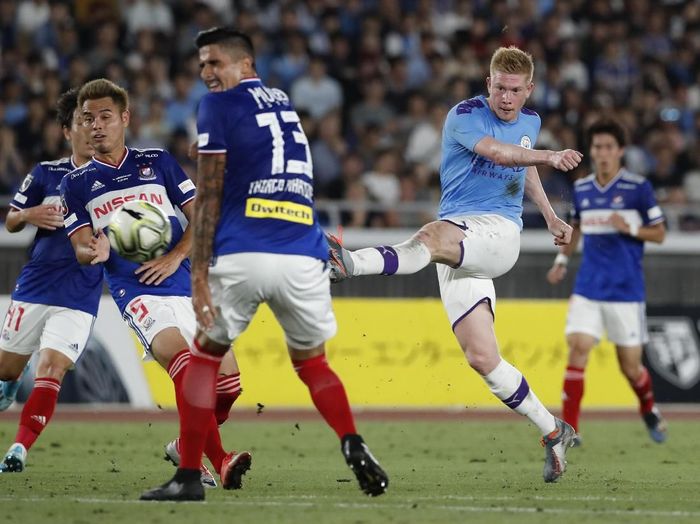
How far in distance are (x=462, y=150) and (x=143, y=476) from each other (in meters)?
3.01

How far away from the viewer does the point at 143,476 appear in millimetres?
8781

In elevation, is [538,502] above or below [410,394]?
above

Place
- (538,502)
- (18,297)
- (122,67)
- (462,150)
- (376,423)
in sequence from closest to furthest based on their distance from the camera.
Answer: (538,502) → (462,150) → (18,297) → (376,423) → (122,67)

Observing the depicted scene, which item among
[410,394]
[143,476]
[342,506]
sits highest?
[342,506]

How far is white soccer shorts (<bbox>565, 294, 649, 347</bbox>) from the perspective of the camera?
39.2 feet

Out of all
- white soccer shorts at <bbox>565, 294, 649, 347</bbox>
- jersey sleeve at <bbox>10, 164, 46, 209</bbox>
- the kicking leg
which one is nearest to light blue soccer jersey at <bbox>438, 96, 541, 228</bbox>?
the kicking leg

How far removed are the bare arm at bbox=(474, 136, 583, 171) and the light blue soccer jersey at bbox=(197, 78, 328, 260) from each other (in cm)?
154

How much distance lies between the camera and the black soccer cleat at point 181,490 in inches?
270

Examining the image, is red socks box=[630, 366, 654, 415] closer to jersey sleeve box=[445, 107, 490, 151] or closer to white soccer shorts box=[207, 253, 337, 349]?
jersey sleeve box=[445, 107, 490, 151]

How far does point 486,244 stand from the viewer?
8438 mm

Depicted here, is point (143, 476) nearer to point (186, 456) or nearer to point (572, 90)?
point (186, 456)

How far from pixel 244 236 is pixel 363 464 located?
132 centimetres

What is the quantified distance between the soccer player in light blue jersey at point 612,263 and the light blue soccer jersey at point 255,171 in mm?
5455

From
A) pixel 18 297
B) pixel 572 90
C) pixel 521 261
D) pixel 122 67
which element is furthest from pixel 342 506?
pixel 572 90
